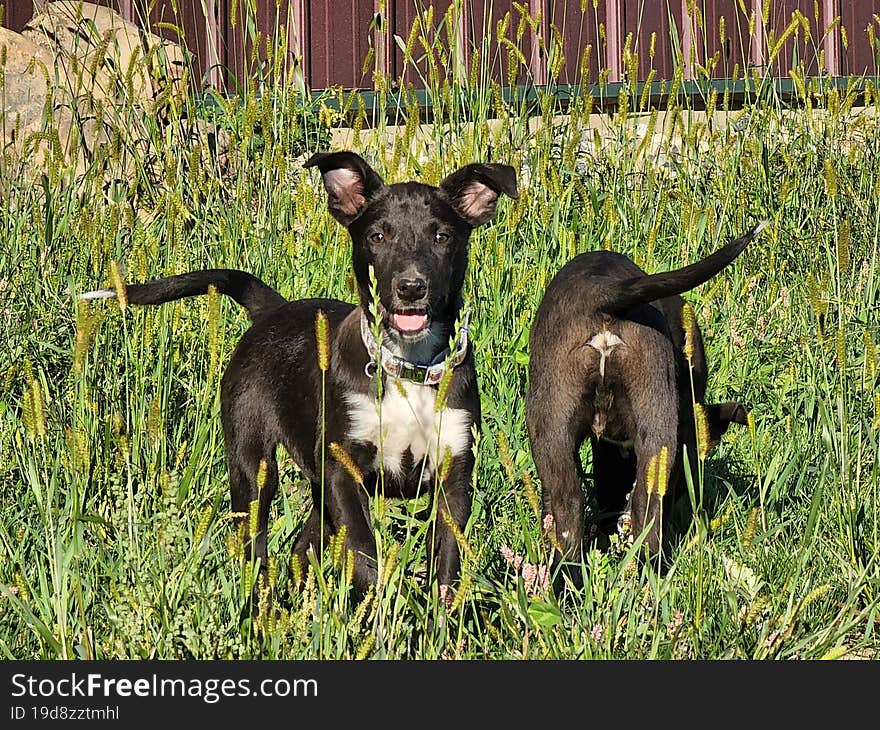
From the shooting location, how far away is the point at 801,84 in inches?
232

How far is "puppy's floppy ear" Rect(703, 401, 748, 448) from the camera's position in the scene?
186 inches

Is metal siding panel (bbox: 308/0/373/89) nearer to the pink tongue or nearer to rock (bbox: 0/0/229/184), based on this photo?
rock (bbox: 0/0/229/184)

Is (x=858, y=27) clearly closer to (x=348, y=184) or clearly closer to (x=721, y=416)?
(x=721, y=416)

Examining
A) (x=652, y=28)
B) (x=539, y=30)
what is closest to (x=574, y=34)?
(x=539, y=30)

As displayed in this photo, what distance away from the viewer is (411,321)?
4207 mm

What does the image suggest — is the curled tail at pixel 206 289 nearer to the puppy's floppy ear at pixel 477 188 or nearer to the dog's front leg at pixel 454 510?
the puppy's floppy ear at pixel 477 188

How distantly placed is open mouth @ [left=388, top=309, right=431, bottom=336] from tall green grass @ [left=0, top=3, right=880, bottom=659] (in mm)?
279

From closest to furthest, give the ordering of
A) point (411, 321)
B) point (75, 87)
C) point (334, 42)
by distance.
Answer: point (411, 321) → point (75, 87) → point (334, 42)

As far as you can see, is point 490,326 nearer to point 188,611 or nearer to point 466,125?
point 466,125

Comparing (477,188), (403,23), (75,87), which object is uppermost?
(403,23)

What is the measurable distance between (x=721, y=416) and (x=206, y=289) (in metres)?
1.95

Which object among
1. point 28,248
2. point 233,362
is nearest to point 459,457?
point 233,362

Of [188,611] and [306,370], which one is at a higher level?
[306,370]

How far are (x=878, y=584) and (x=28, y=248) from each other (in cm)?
374
